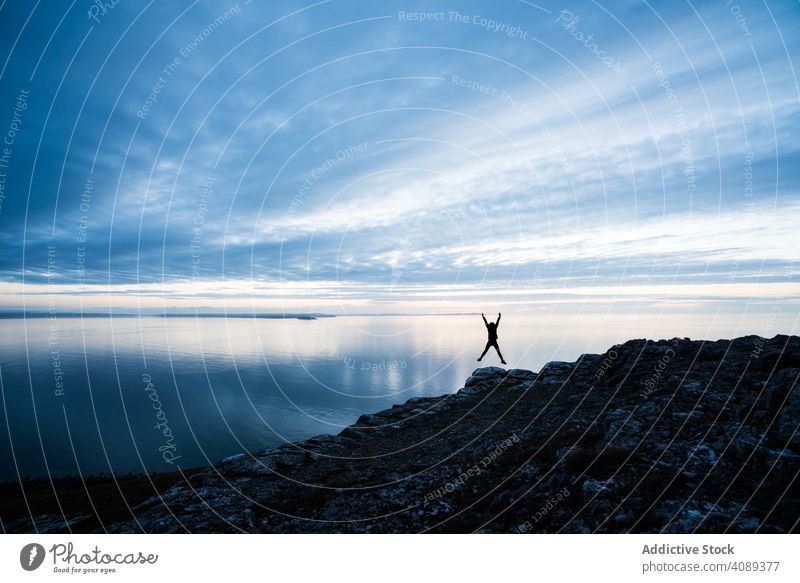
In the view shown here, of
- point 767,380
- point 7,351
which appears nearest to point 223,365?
point 7,351

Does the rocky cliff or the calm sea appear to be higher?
the rocky cliff

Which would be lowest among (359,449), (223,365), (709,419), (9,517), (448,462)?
(223,365)

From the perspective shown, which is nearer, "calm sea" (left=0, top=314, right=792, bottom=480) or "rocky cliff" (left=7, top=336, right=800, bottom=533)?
"rocky cliff" (left=7, top=336, right=800, bottom=533)

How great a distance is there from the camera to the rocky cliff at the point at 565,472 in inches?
414

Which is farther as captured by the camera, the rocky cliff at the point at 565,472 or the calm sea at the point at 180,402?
the calm sea at the point at 180,402

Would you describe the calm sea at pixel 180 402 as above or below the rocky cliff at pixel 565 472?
below

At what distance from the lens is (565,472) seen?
1245cm

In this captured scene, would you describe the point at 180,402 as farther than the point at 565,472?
Yes

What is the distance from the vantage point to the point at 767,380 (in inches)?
671

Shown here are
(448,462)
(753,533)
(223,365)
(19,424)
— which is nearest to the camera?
(753,533)

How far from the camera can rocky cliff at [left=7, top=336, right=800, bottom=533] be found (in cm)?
1052

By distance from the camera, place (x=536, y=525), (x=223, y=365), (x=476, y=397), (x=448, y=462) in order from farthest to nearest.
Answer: (x=223, y=365), (x=476, y=397), (x=448, y=462), (x=536, y=525)
